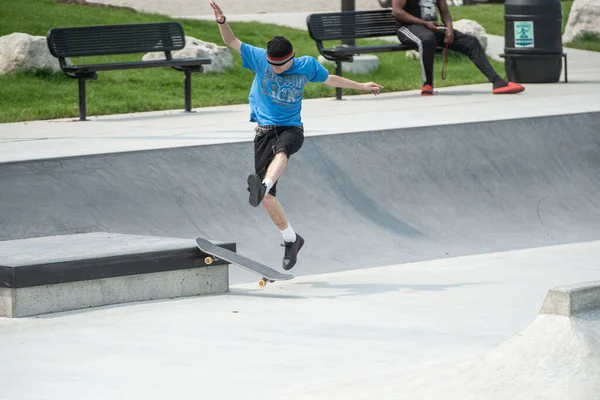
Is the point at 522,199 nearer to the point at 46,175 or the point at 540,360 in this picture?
the point at 46,175

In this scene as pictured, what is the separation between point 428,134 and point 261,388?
629 centimetres

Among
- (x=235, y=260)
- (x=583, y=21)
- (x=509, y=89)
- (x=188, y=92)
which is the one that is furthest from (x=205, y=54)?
(x=583, y=21)

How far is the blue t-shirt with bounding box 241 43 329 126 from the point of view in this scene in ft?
28.9

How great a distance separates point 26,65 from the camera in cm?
1612

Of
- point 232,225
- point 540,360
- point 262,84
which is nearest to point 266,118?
point 262,84

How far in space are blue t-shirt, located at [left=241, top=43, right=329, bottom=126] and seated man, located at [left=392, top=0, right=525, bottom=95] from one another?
7.10 m

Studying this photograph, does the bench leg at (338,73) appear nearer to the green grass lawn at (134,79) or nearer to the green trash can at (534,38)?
the green grass lawn at (134,79)

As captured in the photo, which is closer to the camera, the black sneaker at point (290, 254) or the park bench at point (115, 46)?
the black sneaker at point (290, 254)

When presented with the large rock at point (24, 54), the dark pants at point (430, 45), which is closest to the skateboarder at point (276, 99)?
the dark pants at point (430, 45)

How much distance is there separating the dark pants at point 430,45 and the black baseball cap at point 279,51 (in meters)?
7.35

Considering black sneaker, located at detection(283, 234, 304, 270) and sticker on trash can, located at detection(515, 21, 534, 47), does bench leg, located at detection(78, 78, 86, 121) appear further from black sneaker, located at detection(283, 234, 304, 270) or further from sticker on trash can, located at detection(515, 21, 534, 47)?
sticker on trash can, located at detection(515, 21, 534, 47)

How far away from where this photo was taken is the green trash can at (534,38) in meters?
16.8

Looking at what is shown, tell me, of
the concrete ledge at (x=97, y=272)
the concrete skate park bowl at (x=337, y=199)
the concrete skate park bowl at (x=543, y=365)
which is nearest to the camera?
the concrete skate park bowl at (x=543, y=365)

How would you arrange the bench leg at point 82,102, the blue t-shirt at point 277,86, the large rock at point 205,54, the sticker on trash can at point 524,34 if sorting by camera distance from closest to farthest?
1. the blue t-shirt at point 277,86
2. the bench leg at point 82,102
3. the large rock at point 205,54
4. the sticker on trash can at point 524,34
